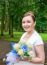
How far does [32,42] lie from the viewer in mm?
3207

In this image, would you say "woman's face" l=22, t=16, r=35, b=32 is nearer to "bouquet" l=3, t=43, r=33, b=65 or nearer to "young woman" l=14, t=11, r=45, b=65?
"young woman" l=14, t=11, r=45, b=65

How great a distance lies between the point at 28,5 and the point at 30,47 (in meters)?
18.4

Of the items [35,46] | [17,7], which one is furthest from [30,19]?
[17,7]

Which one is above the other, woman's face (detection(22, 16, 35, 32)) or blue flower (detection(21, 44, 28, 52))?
woman's face (detection(22, 16, 35, 32))

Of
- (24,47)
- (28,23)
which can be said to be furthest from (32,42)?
(28,23)

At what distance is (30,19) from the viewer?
128 inches

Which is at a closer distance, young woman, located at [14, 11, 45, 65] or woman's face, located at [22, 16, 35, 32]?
young woman, located at [14, 11, 45, 65]

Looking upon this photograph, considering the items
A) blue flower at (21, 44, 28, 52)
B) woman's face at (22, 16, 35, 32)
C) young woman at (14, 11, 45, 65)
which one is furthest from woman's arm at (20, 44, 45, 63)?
woman's face at (22, 16, 35, 32)

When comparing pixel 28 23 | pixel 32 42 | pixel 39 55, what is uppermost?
pixel 28 23

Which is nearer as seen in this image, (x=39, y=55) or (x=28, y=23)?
(x=39, y=55)

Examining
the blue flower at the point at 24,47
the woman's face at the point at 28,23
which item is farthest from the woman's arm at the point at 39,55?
the woman's face at the point at 28,23

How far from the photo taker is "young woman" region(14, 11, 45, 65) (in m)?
3.12

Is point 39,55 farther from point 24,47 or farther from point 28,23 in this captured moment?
point 28,23

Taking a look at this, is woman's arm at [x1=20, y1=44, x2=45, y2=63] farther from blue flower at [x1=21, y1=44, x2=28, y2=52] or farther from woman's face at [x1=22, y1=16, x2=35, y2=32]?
woman's face at [x1=22, y1=16, x2=35, y2=32]
